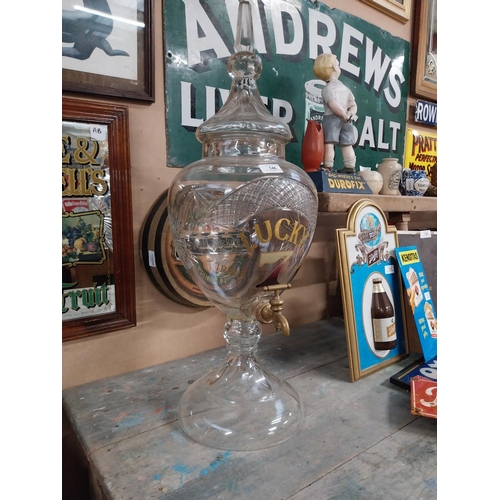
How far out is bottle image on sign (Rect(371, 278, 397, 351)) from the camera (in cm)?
81

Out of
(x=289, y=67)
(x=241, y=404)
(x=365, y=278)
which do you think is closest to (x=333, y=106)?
(x=289, y=67)

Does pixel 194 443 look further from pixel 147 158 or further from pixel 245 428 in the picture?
pixel 147 158

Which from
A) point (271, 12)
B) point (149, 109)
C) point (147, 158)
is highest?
point (271, 12)

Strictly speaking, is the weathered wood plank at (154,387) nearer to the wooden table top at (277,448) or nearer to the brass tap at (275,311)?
the wooden table top at (277,448)

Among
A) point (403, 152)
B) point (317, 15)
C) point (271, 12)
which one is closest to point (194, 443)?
point (271, 12)

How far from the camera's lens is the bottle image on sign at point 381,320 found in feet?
2.64

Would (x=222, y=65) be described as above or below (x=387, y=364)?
above

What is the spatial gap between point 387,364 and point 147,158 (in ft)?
2.27

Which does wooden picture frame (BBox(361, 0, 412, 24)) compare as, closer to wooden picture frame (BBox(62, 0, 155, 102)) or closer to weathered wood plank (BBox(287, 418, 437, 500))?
wooden picture frame (BBox(62, 0, 155, 102))

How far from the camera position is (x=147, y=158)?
812mm

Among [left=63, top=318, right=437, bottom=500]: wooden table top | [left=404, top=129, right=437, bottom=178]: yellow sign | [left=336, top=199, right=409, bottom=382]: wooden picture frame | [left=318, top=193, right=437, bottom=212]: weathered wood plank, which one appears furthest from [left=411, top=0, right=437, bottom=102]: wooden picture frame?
[left=63, top=318, right=437, bottom=500]: wooden table top

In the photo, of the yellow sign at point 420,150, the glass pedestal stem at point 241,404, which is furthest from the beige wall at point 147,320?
the yellow sign at point 420,150

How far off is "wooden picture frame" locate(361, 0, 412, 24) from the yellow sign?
1.23 ft
